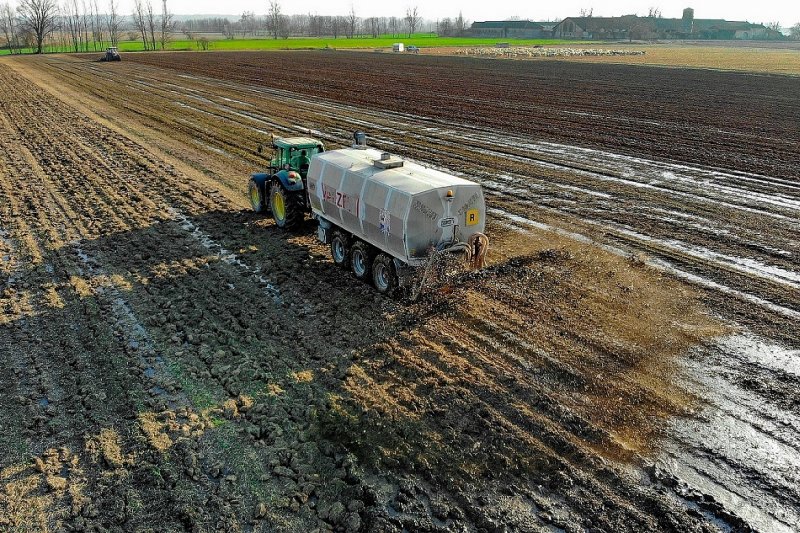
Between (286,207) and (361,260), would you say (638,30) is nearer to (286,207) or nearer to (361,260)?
(286,207)

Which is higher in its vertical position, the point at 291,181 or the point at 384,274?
the point at 291,181

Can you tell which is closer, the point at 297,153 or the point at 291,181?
the point at 291,181

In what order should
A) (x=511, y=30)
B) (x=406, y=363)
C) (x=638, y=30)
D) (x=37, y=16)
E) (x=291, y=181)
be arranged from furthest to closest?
1. (x=511, y=30)
2. (x=638, y=30)
3. (x=37, y=16)
4. (x=291, y=181)
5. (x=406, y=363)

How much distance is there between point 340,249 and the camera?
13438 millimetres

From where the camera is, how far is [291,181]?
598 inches

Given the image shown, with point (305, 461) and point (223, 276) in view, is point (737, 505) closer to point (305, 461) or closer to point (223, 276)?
point (305, 461)

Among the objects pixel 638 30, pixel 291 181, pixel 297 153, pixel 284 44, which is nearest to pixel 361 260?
pixel 291 181

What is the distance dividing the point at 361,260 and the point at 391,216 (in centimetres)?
180

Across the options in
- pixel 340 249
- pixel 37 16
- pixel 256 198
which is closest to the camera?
pixel 340 249

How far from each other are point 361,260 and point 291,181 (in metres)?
3.65

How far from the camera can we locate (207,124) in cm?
3058

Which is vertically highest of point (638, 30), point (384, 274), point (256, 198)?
point (638, 30)

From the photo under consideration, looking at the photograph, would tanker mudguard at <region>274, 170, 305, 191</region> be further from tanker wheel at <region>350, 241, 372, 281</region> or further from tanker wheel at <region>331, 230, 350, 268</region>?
tanker wheel at <region>350, 241, 372, 281</region>

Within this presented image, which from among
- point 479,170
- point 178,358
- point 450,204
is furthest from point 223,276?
point 479,170
